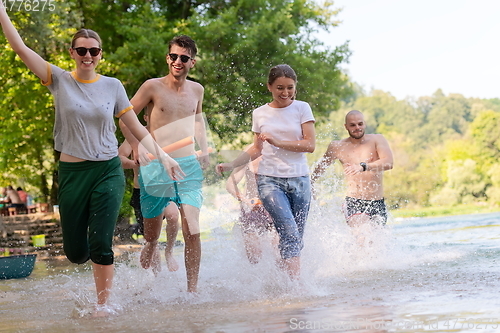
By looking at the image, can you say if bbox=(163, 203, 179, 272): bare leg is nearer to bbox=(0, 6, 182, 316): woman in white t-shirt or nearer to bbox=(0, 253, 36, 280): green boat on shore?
bbox=(0, 6, 182, 316): woman in white t-shirt

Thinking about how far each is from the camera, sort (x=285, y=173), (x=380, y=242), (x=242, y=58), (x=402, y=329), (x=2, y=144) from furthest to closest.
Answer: (x=2, y=144) < (x=242, y=58) < (x=380, y=242) < (x=285, y=173) < (x=402, y=329)

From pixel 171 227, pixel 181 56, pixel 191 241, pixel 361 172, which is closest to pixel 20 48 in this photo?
pixel 181 56

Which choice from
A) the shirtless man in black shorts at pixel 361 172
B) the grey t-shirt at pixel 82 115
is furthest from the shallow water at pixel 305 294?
the grey t-shirt at pixel 82 115

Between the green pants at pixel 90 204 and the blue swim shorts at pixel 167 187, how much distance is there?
884mm

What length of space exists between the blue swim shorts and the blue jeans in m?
0.54

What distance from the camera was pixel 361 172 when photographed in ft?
26.8

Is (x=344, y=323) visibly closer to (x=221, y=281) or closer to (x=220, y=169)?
(x=220, y=169)

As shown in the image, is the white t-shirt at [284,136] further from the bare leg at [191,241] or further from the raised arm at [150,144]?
the raised arm at [150,144]

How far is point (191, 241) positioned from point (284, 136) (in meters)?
1.17

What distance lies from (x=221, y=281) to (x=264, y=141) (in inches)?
63.0

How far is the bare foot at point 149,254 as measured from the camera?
680 cm

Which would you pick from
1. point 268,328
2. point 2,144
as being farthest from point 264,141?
point 2,144

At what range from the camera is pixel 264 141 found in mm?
6031

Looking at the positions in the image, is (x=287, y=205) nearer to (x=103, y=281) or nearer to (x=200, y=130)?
(x=200, y=130)
